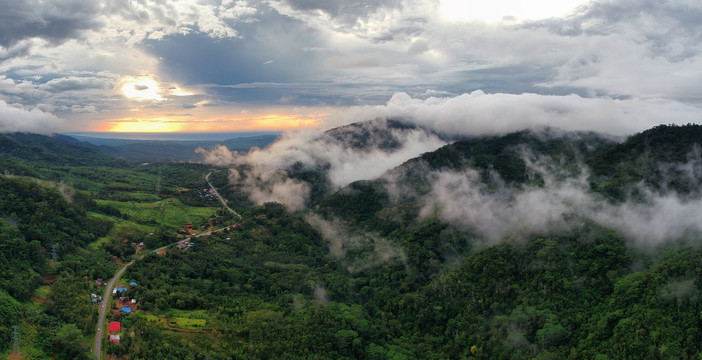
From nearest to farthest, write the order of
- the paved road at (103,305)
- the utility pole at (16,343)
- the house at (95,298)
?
the utility pole at (16,343), the paved road at (103,305), the house at (95,298)

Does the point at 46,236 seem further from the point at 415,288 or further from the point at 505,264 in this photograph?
the point at 505,264

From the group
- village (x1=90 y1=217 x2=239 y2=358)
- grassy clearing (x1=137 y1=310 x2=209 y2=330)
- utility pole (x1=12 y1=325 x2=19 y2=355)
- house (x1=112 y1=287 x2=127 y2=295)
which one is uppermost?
utility pole (x1=12 y1=325 x2=19 y2=355)

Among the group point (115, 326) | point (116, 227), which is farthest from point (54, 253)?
point (115, 326)

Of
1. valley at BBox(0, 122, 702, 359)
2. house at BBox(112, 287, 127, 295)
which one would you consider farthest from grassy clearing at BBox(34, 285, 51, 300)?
house at BBox(112, 287, 127, 295)

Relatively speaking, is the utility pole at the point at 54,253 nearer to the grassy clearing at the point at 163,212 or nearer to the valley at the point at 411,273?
the valley at the point at 411,273

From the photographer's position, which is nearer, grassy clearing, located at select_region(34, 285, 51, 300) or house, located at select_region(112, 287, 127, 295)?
grassy clearing, located at select_region(34, 285, 51, 300)

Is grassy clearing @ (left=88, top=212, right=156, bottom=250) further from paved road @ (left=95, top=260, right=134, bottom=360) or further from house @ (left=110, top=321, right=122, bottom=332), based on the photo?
house @ (left=110, top=321, right=122, bottom=332)

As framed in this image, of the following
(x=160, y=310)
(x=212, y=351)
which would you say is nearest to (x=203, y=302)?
(x=160, y=310)

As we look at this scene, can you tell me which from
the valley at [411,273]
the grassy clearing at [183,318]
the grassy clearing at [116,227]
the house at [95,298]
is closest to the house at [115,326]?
the valley at [411,273]

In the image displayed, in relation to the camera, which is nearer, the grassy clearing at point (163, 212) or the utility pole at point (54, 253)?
the utility pole at point (54, 253)

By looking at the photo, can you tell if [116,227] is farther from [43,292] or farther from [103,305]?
[103,305]

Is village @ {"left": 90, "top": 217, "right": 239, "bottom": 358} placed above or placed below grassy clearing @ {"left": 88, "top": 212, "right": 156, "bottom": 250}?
below
